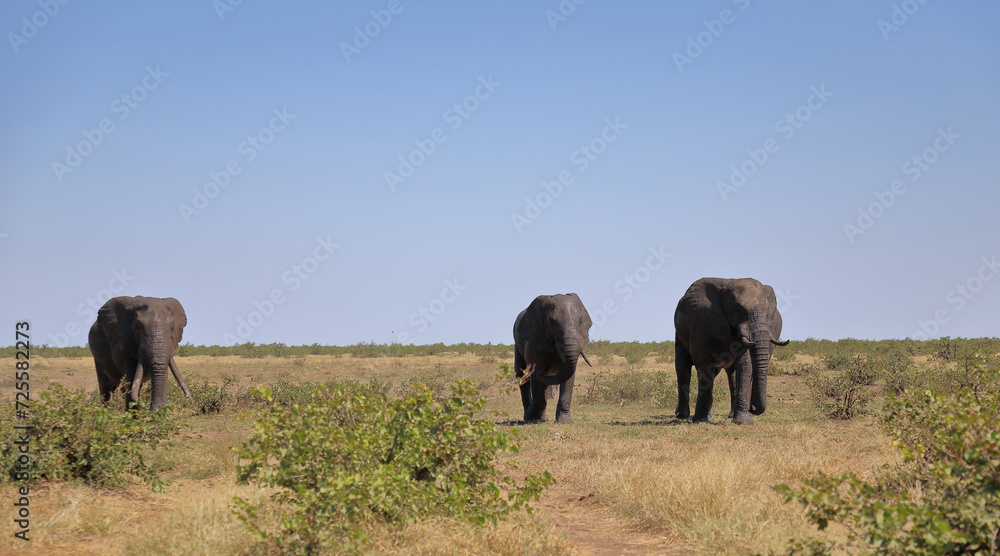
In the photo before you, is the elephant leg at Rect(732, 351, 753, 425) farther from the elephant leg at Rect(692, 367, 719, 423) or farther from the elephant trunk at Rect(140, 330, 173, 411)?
the elephant trunk at Rect(140, 330, 173, 411)

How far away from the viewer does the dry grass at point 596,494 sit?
6.53 metres

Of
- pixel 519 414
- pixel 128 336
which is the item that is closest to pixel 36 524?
pixel 128 336

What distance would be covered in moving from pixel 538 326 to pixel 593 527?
8.94 metres

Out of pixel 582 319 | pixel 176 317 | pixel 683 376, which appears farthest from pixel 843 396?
pixel 176 317

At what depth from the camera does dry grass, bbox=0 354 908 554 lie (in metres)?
6.53

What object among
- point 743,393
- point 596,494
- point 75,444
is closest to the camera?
point 75,444

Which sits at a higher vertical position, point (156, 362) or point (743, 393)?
point (156, 362)

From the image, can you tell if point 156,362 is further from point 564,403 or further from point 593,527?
point 593,527

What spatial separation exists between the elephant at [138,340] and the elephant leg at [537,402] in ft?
23.1

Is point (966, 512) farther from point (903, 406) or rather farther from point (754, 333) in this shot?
point (754, 333)

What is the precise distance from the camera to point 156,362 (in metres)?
16.2

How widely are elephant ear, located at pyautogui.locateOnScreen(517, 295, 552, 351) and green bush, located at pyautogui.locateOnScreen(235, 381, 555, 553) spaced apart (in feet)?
31.6

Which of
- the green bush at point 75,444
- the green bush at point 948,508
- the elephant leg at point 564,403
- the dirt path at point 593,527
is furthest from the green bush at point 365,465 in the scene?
the elephant leg at point 564,403

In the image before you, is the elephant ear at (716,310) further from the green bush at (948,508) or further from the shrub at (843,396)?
the green bush at (948,508)
